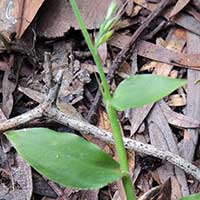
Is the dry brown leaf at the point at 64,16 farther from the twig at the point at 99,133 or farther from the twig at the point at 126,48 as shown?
the twig at the point at 99,133

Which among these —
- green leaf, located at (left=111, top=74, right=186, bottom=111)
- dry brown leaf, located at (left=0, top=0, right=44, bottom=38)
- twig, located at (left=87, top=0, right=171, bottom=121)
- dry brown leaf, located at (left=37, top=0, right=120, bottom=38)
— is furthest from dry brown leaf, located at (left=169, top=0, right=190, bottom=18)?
green leaf, located at (left=111, top=74, right=186, bottom=111)

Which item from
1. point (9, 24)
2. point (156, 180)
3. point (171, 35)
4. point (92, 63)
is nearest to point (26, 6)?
point (9, 24)

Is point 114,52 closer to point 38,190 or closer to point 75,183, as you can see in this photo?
point 38,190

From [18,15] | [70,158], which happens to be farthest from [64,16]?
[70,158]

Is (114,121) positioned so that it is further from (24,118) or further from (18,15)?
(18,15)

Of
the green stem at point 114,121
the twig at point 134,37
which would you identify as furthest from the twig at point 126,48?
the green stem at point 114,121

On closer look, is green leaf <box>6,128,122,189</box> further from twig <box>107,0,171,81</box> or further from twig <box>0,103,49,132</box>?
twig <box>107,0,171,81</box>
